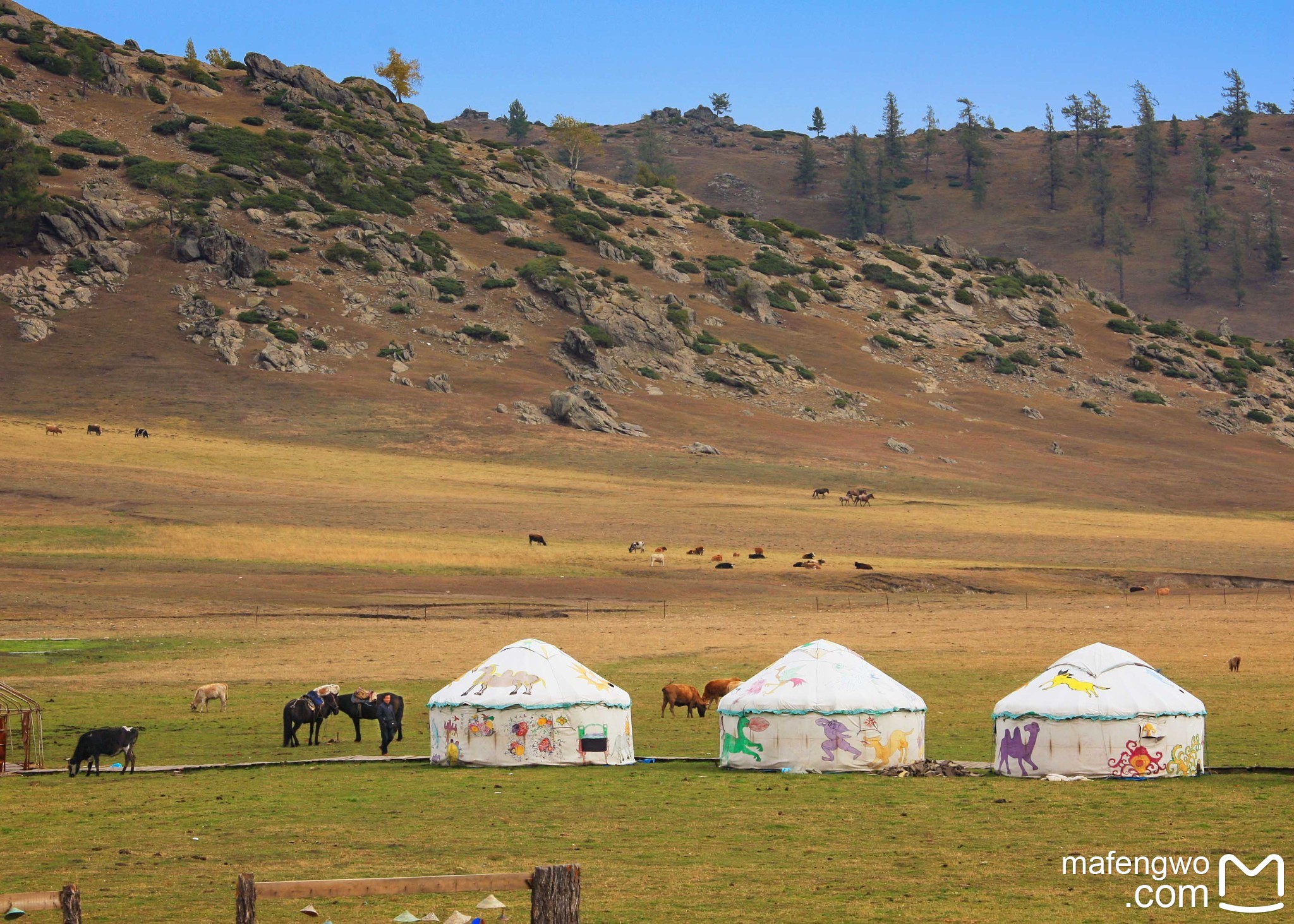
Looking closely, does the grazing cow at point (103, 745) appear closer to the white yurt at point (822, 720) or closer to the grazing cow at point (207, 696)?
the grazing cow at point (207, 696)

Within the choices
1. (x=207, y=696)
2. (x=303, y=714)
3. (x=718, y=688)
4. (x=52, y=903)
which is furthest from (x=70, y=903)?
(x=207, y=696)

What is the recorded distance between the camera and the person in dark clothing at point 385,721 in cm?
2655

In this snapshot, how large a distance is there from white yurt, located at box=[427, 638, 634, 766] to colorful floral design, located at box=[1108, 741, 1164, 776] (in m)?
8.19

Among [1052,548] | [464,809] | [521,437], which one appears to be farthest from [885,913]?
[521,437]

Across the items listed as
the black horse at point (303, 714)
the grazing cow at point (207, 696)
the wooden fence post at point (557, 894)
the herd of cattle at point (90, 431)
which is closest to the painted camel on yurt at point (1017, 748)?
the black horse at point (303, 714)

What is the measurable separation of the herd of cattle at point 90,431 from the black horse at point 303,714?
65728mm

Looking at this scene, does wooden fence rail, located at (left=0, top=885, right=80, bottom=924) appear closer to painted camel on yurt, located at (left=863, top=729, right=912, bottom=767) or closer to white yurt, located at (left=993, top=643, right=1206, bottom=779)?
painted camel on yurt, located at (left=863, top=729, right=912, bottom=767)

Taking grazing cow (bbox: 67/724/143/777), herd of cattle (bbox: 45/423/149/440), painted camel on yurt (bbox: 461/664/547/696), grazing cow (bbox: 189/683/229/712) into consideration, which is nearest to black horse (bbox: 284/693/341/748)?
Result: grazing cow (bbox: 67/724/143/777)

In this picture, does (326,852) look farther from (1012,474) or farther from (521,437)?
(1012,474)

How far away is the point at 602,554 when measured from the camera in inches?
2606

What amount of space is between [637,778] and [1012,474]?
8586 centimetres

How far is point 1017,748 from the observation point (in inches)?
921

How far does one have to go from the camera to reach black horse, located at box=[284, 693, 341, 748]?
27359 mm

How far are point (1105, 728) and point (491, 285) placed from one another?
11344 cm
